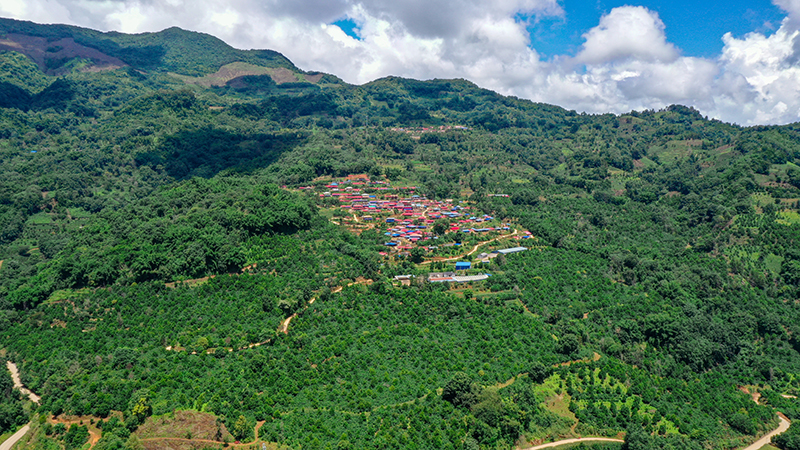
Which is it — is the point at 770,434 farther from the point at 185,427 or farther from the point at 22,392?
the point at 22,392

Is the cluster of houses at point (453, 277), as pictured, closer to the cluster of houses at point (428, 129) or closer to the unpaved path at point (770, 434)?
the unpaved path at point (770, 434)

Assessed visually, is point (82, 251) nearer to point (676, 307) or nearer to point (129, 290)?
point (129, 290)

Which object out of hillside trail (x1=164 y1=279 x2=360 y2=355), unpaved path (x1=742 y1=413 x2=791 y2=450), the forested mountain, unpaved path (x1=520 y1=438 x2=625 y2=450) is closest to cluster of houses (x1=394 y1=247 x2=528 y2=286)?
the forested mountain

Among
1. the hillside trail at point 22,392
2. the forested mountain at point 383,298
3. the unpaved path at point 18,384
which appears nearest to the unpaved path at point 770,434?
the forested mountain at point 383,298

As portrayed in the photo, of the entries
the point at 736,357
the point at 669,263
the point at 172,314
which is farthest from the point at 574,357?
the point at 172,314

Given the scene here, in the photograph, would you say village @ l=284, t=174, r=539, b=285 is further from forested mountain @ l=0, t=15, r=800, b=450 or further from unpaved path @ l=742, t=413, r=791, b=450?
unpaved path @ l=742, t=413, r=791, b=450

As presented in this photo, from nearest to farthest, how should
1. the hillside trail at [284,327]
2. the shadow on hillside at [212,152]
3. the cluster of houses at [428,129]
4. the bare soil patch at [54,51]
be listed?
the hillside trail at [284,327]
the shadow on hillside at [212,152]
the cluster of houses at [428,129]
the bare soil patch at [54,51]
